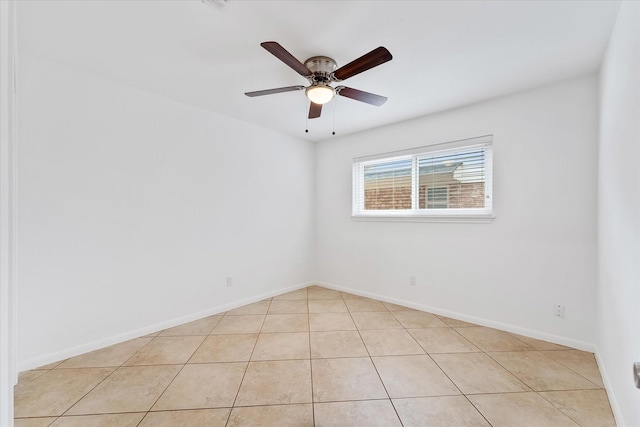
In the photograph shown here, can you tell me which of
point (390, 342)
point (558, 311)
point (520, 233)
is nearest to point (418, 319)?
point (390, 342)

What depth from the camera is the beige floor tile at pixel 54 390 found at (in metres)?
1.59

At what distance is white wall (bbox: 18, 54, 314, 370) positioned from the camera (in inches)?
80.0

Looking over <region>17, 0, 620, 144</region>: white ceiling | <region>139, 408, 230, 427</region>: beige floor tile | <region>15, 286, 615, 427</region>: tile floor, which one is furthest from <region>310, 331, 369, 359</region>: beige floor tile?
<region>17, 0, 620, 144</region>: white ceiling

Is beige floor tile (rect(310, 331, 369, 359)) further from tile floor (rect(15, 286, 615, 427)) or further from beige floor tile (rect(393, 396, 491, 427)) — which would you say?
beige floor tile (rect(393, 396, 491, 427))

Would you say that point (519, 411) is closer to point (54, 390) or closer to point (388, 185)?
point (388, 185)

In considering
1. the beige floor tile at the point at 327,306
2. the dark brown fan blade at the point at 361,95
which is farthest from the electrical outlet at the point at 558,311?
the dark brown fan blade at the point at 361,95

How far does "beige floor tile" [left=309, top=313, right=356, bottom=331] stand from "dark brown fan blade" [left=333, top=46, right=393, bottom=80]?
7.81ft

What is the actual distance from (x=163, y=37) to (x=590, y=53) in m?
3.16

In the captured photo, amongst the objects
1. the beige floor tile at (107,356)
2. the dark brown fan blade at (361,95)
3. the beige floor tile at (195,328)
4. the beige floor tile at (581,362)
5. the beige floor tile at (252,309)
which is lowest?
the beige floor tile at (252,309)

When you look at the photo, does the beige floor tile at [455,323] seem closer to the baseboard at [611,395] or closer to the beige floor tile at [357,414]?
the baseboard at [611,395]

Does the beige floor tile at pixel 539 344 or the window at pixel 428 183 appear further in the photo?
the window at pixel 428 183

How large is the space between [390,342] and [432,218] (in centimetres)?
153

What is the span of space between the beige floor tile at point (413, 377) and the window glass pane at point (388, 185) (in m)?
1.94

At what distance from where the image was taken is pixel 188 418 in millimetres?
1536
